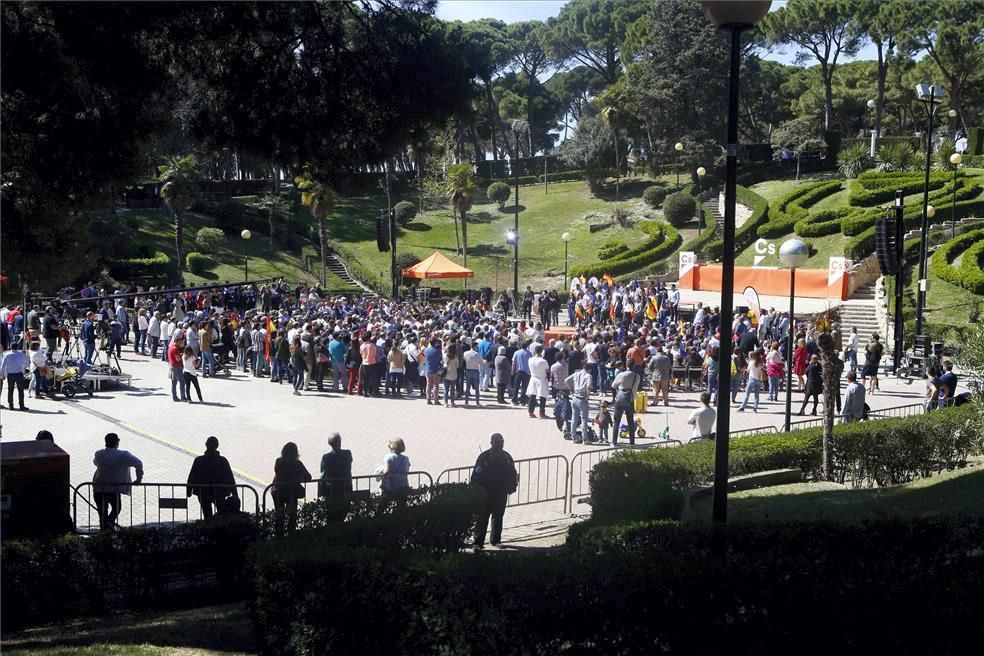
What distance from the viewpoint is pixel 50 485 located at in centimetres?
947

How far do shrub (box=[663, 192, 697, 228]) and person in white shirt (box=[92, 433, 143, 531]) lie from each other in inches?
1752

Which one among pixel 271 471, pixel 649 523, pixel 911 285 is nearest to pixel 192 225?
pixel 911 285

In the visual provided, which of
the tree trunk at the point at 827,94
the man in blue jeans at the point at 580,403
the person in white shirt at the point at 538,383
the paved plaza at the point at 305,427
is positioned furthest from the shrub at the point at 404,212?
A: the man in blue jeans at the point at 580,403

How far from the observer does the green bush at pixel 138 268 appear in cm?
4216

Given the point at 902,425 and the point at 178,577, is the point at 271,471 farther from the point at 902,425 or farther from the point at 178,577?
the point at 902,425

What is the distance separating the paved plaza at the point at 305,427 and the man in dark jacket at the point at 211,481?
2.00 metres

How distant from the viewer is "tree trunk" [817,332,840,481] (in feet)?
40.5

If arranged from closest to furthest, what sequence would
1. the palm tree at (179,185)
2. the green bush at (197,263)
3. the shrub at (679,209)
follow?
the palm tree at (179,185)
the green bush at (197,263)
the shrub at (679,209)

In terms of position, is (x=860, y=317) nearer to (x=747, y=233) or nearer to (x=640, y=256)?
(x=747, y=233)

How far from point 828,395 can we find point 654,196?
45598 millimetres

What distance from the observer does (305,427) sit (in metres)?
17.3

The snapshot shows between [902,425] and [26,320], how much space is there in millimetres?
19143

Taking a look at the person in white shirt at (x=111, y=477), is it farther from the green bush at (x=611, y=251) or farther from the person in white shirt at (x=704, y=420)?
the green bush at (x=611, y=251)

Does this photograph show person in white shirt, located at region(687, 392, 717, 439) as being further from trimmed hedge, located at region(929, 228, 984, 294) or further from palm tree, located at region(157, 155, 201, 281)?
palm tree, located at region(157, 155, 201, 281)
